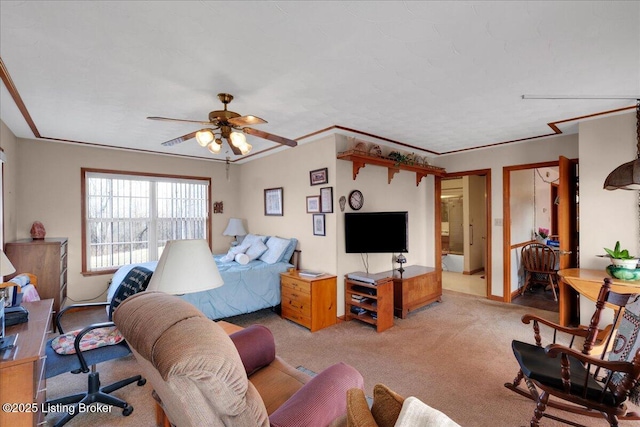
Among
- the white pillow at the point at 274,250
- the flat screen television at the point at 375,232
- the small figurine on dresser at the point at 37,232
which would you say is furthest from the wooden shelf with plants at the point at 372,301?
the small figurine on dresser at the point at 37,232

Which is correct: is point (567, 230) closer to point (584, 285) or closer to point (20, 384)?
point (584, 285)

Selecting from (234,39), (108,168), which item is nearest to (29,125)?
(108,168)

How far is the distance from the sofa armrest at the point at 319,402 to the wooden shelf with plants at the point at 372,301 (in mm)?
2243

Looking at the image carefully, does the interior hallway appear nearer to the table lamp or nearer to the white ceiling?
the white ceiling

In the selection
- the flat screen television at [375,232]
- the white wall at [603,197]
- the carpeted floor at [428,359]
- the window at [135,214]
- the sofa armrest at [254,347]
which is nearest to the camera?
the sofa armrest at [254,347]

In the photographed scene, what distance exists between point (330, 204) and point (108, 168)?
3.60 m

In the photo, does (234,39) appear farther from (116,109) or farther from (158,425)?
(158,425)

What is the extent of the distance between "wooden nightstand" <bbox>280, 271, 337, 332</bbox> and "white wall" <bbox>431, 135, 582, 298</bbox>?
9.18 ft

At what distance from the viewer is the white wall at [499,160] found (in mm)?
4199

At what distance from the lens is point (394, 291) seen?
13.4 ft

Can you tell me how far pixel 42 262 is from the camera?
3545mm

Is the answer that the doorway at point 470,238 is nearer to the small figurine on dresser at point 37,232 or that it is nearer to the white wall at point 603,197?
the white wall at point 603,197

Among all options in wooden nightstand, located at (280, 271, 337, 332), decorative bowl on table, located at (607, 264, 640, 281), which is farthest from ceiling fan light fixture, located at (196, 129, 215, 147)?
decorative bowl on table, located at (607, 264, 640, 281)

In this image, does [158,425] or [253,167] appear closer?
[158,425]
